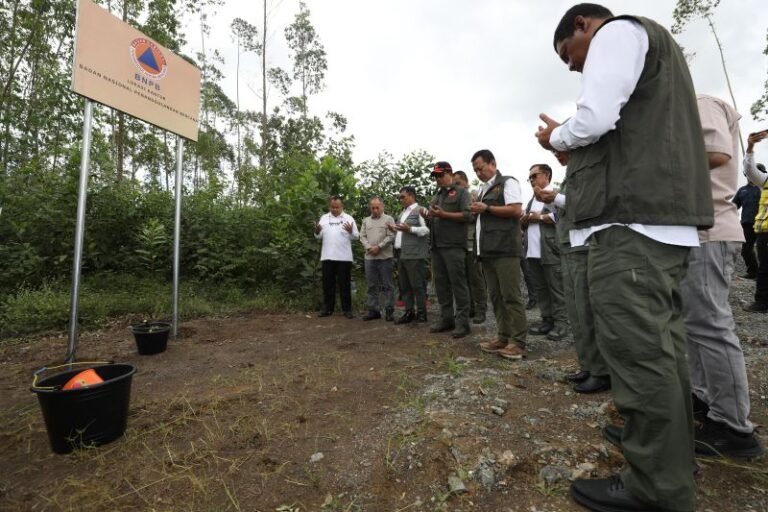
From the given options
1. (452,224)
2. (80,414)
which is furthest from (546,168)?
(80,414)

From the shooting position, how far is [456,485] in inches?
64.3

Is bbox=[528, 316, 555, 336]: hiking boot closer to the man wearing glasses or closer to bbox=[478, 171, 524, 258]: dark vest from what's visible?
the man wearing glasses

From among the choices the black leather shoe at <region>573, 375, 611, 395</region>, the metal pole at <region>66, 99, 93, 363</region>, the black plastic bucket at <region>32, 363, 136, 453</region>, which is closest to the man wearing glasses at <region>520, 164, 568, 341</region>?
the black leather shoe at <region>573, 375, 611, 395</region>

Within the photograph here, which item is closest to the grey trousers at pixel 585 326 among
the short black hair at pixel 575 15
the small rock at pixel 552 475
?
the small rock at pixel 552 475

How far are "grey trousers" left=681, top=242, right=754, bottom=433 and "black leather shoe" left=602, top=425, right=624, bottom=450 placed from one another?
16.4 inches

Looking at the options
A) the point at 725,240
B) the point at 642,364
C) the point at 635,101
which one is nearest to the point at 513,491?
the point at 642,364

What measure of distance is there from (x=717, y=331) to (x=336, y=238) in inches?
182

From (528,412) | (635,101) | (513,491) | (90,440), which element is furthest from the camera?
(528,412)

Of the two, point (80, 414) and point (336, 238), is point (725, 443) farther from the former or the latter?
point (336, 238)

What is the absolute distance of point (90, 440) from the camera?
207cm

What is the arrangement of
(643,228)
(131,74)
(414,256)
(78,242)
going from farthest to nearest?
(414,256) < (131,74) < (78,242) < (643,228)

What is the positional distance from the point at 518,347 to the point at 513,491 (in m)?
2.00

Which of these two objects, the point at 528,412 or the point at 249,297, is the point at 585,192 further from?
the point at 249,297

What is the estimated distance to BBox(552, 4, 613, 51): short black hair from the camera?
62.7 inches
